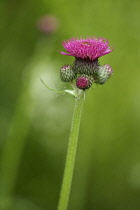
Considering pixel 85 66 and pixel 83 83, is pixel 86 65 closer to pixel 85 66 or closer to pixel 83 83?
pixel 85 66

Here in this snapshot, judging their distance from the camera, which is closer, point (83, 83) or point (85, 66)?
point (83, 83)

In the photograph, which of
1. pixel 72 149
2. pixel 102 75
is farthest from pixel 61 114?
pixel 72 149

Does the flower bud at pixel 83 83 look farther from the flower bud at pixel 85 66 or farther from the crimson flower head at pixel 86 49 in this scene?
the crimson flower head at pixel 86 49

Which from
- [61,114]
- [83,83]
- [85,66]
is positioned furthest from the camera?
[61,114]

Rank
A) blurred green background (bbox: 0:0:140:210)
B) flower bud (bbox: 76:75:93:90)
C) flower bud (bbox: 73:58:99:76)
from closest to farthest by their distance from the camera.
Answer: flower bud (bbox: 76:75:93:90) → flower bud (bbox: 73:58:99:76) → blurred green background (bbox: 0:0:140:210)

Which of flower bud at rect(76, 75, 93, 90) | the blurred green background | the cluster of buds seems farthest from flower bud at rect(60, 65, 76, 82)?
the blurred green background

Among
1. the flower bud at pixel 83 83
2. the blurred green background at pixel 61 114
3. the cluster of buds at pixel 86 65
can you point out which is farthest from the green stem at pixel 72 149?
the blurred green background at pixel 61 114

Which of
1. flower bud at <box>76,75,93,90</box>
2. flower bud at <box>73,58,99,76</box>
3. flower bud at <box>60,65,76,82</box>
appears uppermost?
flower bud at <box>73,58,99,76</box>

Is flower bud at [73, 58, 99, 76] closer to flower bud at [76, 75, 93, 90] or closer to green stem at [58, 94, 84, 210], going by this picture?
flower bud at [76, 75, 93, 90]
